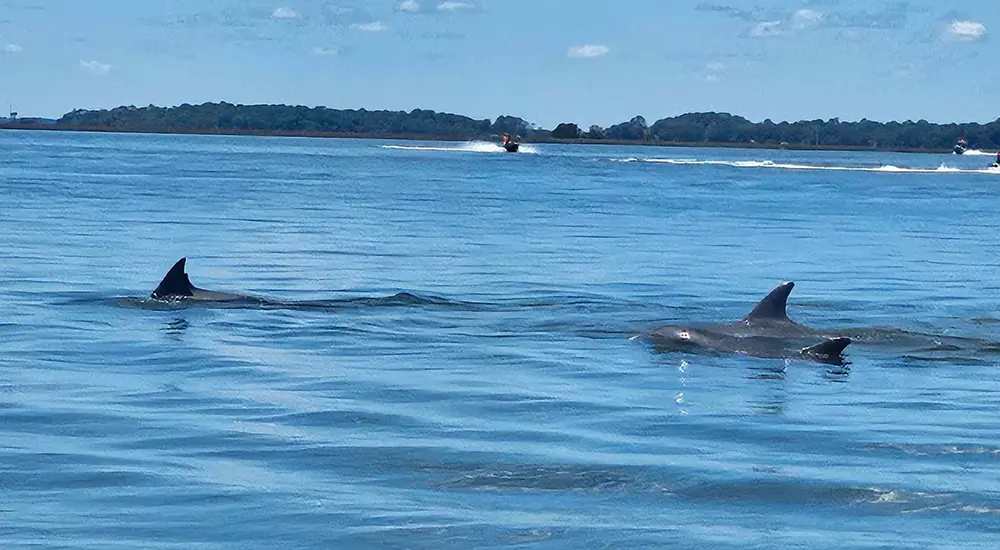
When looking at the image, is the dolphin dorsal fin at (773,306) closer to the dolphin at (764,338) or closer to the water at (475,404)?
the dolphin at (764,338)

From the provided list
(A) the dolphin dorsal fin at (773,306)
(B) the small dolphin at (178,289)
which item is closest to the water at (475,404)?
(B) the small dolphin at (178,289)

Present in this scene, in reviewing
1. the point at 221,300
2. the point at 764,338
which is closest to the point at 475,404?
the point at 764,338

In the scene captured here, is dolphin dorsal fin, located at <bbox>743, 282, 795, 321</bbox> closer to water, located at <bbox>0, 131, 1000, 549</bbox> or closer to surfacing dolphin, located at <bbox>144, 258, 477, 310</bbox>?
water, located at <bbox>0, 131, 1000, 549</bbox>

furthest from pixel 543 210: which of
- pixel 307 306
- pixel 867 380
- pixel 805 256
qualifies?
pixel 867 380

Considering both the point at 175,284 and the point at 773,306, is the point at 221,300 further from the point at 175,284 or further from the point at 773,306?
the point at 773,306

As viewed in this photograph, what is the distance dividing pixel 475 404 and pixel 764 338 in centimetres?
588

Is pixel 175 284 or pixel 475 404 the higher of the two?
pixel 175 284

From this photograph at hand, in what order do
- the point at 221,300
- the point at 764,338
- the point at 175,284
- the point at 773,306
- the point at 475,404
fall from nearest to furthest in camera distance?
the point at 475,404
the point at 764,338
the point at 773,306
the point at 175,284
the point at 221,300

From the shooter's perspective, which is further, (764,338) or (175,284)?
(175,284)

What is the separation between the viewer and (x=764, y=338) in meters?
21.5

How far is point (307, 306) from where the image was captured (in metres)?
25.5

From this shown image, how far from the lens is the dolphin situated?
2089 cm

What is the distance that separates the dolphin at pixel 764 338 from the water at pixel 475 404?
54cm

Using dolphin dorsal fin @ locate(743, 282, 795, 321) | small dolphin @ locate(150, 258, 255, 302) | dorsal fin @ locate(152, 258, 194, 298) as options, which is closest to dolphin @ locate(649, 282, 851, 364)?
dolphin dorsal fin @ locate(743, 282, 795, 321)
